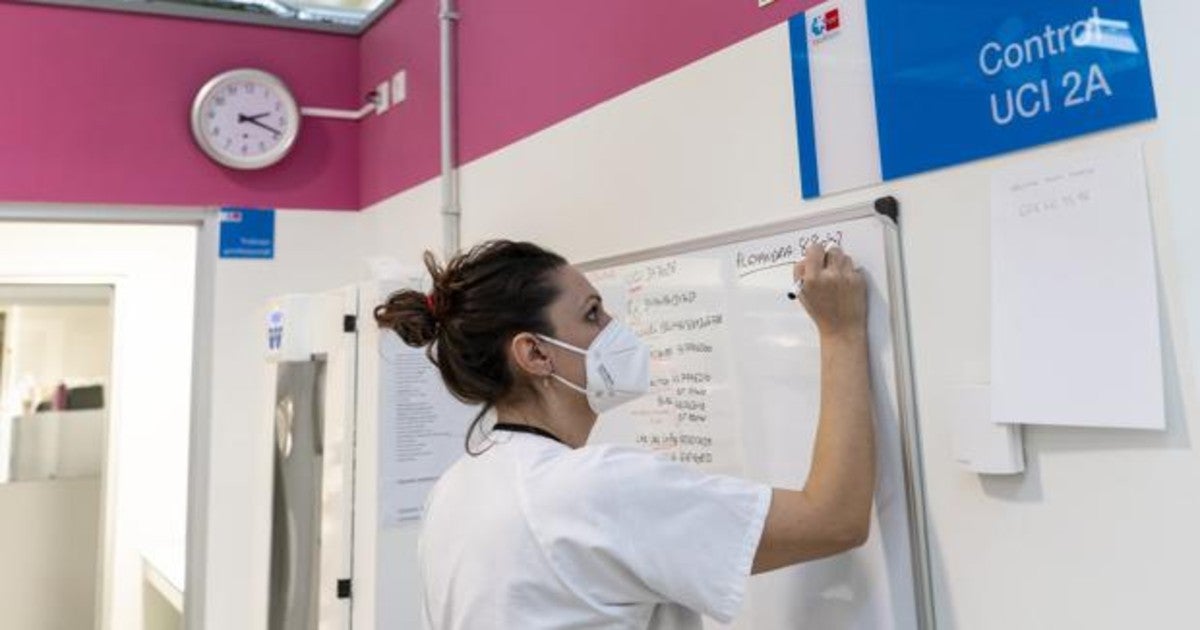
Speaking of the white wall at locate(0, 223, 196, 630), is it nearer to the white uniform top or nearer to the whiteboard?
the whiteboard

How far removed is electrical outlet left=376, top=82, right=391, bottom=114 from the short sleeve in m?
2.05

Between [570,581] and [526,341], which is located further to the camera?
[526,341]

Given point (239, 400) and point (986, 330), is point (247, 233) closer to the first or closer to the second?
point (239, 400)

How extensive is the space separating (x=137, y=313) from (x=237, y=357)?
1.46m

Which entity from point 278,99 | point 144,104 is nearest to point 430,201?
point 278,99

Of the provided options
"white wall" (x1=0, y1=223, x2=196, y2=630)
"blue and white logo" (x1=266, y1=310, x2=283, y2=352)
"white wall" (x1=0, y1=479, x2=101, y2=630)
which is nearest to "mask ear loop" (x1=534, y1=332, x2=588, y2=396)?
"blue and white logo" (x1=266, y1=310, x2=283, y2=352)

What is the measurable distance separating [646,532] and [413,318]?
470mm

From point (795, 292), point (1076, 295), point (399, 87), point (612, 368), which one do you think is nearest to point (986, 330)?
point (1076, 295)

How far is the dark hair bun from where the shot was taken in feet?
3.91

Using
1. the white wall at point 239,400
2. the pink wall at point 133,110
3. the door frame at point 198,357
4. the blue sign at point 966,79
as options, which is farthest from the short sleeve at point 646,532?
the pink wall at point 133,110

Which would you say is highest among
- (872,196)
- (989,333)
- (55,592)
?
(872,196)

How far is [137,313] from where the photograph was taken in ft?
12.5

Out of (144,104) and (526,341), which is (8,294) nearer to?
(144,104)

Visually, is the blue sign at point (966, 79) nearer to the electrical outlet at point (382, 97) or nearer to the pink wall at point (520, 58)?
the pink wall at point (520, 58)
